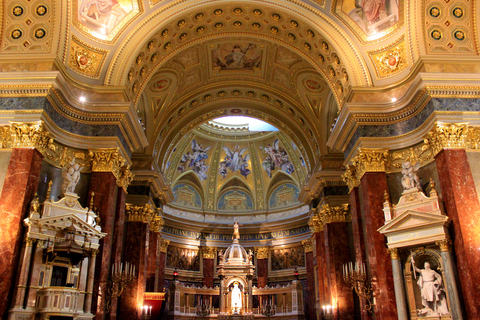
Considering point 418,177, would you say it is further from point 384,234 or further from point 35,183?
point 35,183

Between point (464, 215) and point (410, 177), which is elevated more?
point (410, 177)

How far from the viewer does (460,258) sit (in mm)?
10156

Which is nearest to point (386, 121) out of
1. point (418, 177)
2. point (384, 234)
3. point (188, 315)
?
point (418, 177)

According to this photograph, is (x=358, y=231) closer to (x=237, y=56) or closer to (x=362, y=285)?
(x=362, y=285)

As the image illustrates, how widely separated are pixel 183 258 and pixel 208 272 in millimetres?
1925

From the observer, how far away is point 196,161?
29406mm

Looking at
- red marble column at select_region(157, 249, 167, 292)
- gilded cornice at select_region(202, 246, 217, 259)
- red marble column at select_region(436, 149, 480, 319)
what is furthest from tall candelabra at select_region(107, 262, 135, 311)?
gilded cornice at select_region(202, 246, 217, 259)

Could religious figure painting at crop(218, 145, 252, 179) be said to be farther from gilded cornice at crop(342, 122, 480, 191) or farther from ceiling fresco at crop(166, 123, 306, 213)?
gilded cornice at crop(342, 122, 480, 191)

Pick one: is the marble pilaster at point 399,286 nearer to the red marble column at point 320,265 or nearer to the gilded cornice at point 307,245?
A: the red marble column at point 320,265

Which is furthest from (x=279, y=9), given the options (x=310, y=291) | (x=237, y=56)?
(x=310, y=291)

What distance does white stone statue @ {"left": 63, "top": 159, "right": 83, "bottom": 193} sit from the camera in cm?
1176

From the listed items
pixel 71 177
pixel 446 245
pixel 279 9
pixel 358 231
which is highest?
pixel 279 9

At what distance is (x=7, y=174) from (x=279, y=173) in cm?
2101

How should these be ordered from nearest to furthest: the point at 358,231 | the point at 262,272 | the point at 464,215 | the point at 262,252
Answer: the point at 464,215 → the point at 358,231 → the point at 262,272 → the point at 262,252
